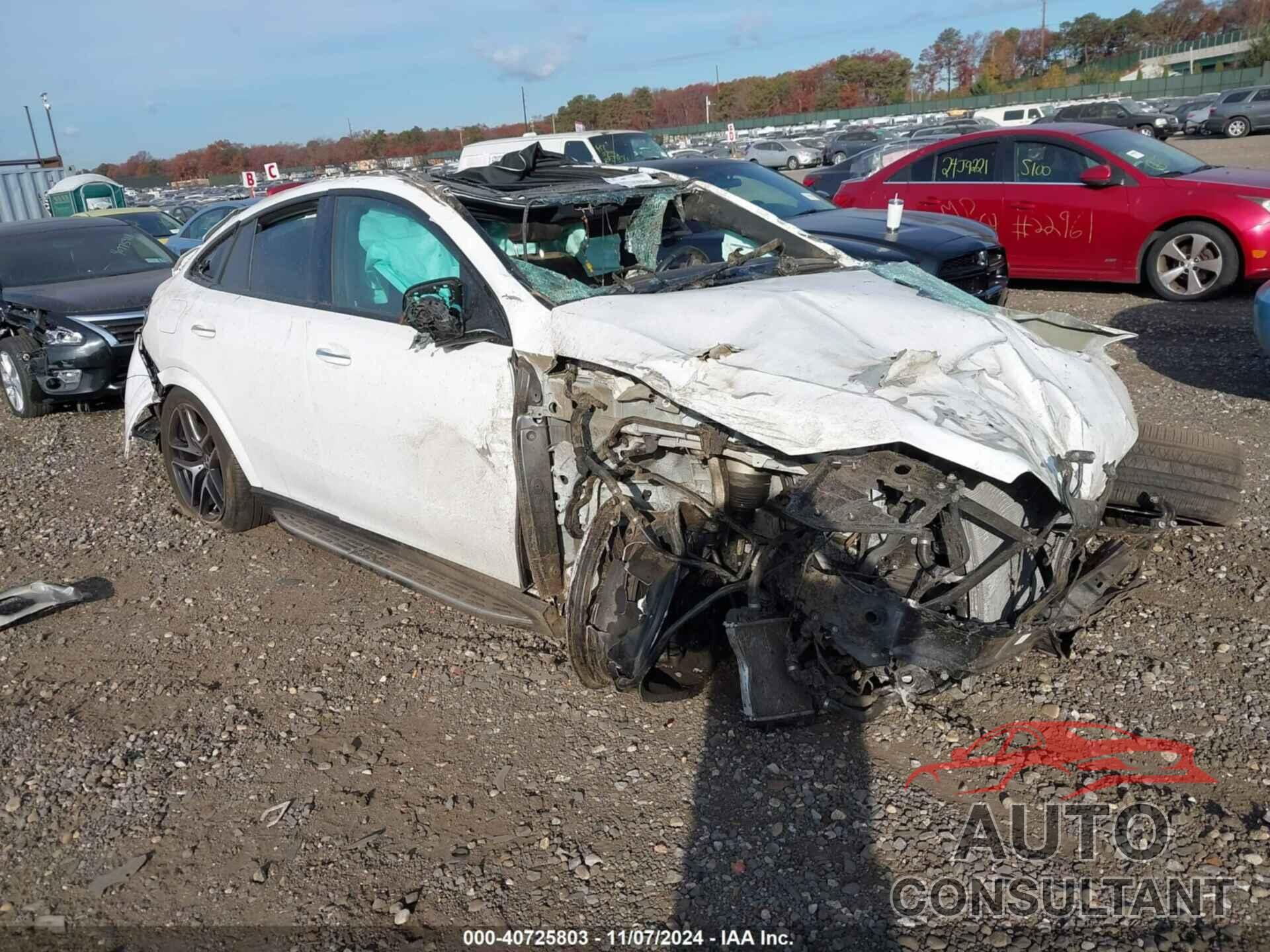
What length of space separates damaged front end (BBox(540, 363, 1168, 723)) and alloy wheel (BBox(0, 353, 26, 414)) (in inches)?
269

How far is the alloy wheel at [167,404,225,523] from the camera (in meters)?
4.88

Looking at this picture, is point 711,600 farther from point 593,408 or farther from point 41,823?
point 41,823

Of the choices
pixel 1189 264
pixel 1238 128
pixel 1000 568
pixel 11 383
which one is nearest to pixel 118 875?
pixel 1000 568

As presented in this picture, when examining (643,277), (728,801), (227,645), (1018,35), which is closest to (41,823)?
(227,645)

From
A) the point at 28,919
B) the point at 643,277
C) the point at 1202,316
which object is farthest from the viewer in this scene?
the point at 1202,316

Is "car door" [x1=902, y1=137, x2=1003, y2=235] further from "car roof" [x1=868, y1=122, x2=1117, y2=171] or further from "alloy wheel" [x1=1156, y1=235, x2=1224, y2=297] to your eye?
"alloy wheel" [x1=1156, y1=235, x2=1224, y2=297]

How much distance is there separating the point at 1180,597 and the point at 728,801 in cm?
214

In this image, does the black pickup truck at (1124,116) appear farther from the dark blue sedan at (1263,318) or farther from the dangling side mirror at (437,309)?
the dangling side mirror at (437,309)

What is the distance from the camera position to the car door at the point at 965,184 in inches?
385

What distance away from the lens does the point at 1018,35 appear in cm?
8781

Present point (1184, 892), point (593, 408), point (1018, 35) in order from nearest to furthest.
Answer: point (1184, 892)
point (593, 408)
point (1018, 35)

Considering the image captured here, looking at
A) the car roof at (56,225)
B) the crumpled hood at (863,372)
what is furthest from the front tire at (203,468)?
the car roof at (56,225)

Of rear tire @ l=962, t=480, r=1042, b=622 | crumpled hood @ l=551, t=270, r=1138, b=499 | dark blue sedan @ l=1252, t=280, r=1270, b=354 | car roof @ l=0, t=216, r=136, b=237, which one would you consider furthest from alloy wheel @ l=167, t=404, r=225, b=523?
dark blue sedan @ l=1252, t=280, r=1270, b=354

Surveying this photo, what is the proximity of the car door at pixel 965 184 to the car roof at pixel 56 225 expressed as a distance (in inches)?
316
